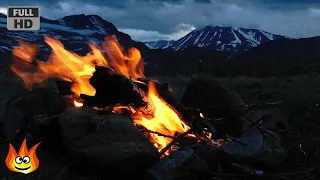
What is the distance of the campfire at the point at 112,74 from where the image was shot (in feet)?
24.8

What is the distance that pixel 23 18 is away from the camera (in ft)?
42.3

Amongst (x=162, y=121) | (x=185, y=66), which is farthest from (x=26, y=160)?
(x=185, y=66)

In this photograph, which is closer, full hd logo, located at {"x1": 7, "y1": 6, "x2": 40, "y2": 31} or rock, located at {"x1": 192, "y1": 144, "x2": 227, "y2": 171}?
rock, located at {"x1": 192, "y1": 144, "x2": 227, "y2": 171}

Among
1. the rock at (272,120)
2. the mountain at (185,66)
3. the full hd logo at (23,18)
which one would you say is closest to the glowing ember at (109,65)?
the mountain at (185,66)

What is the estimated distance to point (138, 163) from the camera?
604 cm

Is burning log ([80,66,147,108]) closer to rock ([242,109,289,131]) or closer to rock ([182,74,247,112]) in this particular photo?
rock ([182,74,247,112])

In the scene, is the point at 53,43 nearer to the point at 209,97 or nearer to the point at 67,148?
the point at 67,148

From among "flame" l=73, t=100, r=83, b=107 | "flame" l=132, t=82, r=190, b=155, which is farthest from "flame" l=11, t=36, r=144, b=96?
"flame" l=132, t=82, r=190, b=155


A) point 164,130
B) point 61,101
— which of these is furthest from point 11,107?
point 164,130

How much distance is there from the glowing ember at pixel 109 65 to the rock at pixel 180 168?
1301 mm

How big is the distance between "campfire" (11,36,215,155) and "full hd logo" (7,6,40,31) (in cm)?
315

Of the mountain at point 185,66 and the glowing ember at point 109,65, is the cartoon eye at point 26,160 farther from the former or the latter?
the mountain at point 185,66

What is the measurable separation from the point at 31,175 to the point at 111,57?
3.22 m

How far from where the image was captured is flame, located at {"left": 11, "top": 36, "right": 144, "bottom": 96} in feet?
27.1
